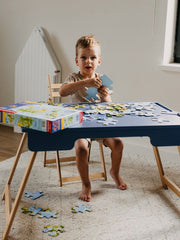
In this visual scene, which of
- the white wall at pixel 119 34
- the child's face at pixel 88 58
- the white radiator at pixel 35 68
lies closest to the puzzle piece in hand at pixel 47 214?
the child's face at pixel 88 58

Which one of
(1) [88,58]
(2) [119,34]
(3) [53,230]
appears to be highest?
(2) [119,34]

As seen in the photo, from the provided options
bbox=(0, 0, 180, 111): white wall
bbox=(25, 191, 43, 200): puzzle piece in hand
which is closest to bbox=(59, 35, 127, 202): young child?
bbox=(25, 191, 43, 200): puzzle piece in hand

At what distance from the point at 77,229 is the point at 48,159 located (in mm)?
1169

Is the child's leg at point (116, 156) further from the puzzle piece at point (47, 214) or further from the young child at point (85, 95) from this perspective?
the puzzle piece at point (47, 214)

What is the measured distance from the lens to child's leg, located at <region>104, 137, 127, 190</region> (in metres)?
2.43

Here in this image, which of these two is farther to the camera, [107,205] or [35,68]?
[35,68]

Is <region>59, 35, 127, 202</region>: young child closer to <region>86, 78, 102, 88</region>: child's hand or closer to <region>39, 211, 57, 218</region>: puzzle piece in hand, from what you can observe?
<region>86, 78, 102, 88</region>: child's hand

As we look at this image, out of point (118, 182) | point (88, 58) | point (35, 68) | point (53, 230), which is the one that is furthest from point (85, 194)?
point (35, 68)

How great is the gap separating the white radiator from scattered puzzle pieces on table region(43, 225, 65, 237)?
210cm

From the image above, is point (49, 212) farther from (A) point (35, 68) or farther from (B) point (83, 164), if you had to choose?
(A) point (35, 68)

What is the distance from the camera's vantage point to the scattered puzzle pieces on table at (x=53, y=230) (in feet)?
6.36

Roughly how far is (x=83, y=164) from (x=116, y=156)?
0.28 m

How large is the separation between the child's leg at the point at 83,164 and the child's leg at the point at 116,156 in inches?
6.7

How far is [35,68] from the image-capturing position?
3.95 metres
